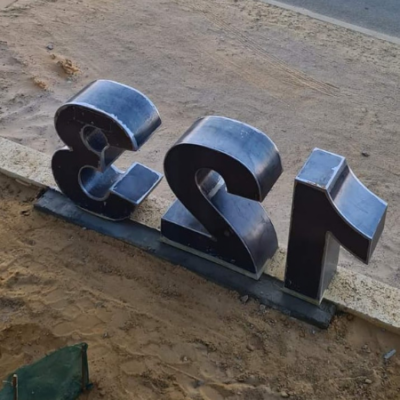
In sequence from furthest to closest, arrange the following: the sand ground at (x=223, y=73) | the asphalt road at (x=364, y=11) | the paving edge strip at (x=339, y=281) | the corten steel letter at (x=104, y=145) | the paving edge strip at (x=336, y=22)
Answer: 1. the asphalt road at (x=364, y=11)
2. the paving edge strip at (x=336, y=22)
3. the sand ground at (x=223, y=73)
4. the corten steel letter at (x=104, y=145)
5. the paving edge strip at (x=339, y=281)

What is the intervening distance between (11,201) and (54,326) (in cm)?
146

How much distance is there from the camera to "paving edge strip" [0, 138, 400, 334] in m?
4.95

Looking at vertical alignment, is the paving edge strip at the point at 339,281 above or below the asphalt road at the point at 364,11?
above

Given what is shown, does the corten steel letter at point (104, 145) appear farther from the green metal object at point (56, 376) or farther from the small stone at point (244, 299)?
the green metal object at point (56, 376)

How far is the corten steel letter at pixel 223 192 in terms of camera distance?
4.68m

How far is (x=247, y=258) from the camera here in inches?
201

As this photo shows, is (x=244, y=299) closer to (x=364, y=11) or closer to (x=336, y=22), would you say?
(x=336, y=22)

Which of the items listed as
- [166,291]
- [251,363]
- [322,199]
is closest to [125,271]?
[166,291]

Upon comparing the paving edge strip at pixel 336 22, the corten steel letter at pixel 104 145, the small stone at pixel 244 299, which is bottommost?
the paving edge strip at pixel 336 22

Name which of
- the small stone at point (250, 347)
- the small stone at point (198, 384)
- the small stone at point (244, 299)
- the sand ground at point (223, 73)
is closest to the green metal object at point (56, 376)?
the small stone at point (198, 384)

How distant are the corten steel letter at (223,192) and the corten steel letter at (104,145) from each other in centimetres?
36

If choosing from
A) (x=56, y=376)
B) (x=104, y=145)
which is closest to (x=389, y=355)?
(x=56, y=376)

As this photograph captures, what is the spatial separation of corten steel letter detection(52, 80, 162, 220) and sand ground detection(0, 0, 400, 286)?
94 cm

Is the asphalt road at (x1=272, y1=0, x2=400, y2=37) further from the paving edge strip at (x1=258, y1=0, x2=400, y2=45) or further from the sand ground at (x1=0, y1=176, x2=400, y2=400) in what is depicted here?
the sand ground at (x1=0, y1=176, x2=400, y2=400)
